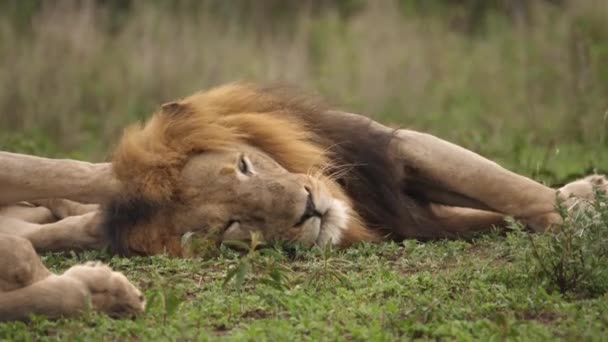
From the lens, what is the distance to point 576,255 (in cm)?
440

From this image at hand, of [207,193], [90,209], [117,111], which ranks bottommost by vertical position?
[117,111]

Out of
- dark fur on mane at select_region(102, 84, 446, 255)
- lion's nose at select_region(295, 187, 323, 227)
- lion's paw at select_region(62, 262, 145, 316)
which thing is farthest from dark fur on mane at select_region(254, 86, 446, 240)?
lion's paw at select_region(62, 262, 145, 316)

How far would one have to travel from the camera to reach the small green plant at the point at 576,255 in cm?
434

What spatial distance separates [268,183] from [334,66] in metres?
7.11

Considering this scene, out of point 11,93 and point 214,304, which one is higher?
point 214,304

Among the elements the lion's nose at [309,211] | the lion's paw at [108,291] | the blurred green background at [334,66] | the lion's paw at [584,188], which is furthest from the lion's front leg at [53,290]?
the blurred green background at [334,66]

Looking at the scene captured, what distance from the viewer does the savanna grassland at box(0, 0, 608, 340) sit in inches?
161

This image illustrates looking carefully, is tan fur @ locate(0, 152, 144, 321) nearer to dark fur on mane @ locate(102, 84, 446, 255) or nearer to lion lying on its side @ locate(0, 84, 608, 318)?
lion lying on its side @ locate(0, 84, 608, 318)

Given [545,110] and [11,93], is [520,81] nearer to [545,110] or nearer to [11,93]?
[545,110]

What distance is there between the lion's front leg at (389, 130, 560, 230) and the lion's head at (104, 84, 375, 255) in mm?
382

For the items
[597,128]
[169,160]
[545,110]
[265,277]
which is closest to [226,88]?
[169,160]

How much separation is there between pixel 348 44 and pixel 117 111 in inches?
102

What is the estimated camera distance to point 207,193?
191 inches

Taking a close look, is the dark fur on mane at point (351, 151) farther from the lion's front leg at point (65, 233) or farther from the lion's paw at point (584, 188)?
the lion's paw at point (584, 188)
